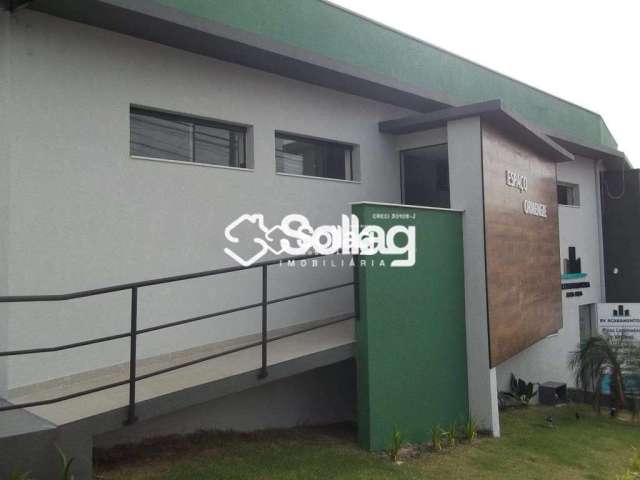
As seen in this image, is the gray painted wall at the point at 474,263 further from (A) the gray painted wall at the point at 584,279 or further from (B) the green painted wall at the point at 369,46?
(A) the gray painted wall at the point at 584,279

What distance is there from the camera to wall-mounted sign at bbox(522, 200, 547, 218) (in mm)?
9594

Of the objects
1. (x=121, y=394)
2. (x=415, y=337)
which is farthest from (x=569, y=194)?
(x=121, y=394)

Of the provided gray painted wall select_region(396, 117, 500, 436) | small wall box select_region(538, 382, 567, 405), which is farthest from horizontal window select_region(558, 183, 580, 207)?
gray painted wall select_region(396, 117, 500, 436)

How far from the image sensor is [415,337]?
7.13m

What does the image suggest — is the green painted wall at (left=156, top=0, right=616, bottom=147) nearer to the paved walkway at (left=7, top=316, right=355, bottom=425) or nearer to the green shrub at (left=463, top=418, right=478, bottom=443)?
the paved walkway at (left=7, top=316, right=355, bottom=425)

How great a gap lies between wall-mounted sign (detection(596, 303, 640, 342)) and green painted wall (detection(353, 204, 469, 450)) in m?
7.98

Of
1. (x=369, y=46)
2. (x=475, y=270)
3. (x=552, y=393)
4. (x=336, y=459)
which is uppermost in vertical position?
(x=369, y=46)

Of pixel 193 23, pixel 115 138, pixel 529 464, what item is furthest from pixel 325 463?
pixel 193 23

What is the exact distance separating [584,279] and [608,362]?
376 cm

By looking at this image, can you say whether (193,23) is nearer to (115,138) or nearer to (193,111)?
(193,111)

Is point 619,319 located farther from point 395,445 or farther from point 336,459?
point 336,459

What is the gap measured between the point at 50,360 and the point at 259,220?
2915mm

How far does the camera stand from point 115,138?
19.9 ft
